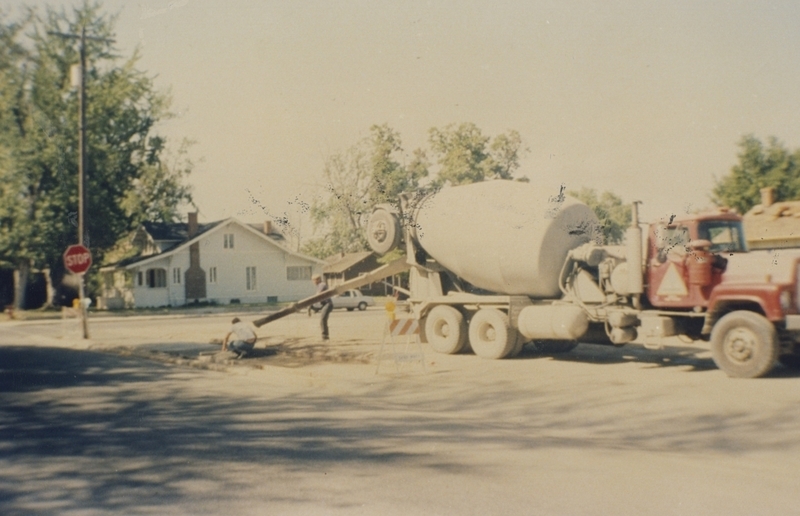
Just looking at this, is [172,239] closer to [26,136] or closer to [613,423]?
[26,136]

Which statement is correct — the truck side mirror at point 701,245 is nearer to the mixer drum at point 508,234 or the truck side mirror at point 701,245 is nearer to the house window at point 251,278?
the mixer drum at point 508,234

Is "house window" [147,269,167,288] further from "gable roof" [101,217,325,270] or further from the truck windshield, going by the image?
the truck windshield

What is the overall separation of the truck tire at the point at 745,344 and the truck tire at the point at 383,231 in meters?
7.70

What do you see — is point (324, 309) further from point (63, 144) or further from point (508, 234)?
point (63, 144)

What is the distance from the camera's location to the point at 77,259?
23641 millimetres

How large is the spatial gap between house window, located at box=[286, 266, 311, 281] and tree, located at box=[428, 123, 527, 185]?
1281 cm

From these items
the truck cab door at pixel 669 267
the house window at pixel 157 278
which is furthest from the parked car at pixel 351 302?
the truck cab door at pixel 669 267

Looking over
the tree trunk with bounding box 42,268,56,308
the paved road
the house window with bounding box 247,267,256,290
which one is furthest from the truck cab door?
the house window with bounding box 247,267,256,290

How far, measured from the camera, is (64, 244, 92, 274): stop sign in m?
23.3

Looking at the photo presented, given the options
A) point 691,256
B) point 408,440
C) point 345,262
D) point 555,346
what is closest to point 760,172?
point 555,346

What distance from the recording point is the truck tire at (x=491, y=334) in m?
15.4

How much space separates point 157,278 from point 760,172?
40236 millimetres

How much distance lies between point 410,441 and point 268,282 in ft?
161

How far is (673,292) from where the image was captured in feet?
43.4
